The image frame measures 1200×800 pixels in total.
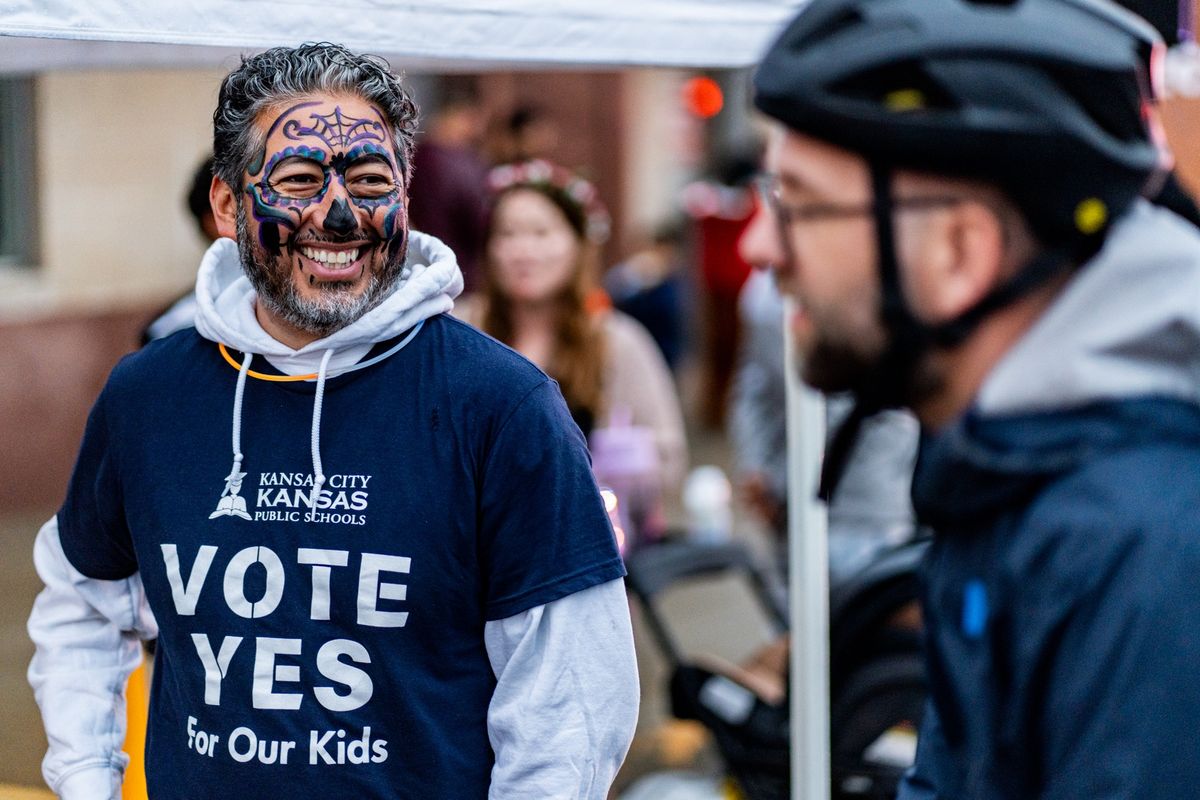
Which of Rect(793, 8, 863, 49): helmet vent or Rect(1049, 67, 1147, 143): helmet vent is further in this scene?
Rect(793, 8, 863, 49): helmet vent

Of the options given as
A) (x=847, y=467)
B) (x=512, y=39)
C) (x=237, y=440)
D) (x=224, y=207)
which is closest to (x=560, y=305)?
(x=847, y=467)

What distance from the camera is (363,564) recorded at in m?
2.08

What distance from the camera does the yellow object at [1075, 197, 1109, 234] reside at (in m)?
1.35

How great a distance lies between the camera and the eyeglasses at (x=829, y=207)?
1.37 metres

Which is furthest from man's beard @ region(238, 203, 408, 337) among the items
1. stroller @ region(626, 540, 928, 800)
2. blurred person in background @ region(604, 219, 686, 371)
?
blurred person in background @ region(604, 219, 686, 371)

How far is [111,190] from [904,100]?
7.42m

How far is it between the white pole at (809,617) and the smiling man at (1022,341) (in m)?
2.03

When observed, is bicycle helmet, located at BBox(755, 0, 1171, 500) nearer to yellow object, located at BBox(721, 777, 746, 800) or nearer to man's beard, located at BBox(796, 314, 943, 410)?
man's beard, located at BBox(796, 314, 943, 410)

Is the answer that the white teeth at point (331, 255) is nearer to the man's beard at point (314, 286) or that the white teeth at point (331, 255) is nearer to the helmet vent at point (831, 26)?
the man's beard at point (314, 286)

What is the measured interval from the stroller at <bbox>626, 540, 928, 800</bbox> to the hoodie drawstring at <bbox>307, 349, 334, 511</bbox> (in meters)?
2.40

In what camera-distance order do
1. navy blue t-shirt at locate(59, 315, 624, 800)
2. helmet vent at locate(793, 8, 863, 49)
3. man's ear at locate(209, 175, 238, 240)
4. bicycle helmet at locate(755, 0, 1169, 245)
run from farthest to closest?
man's ear at locate(209, 175, 238, 240) < navy blue t-shirt at locate(59, 315, 624, 800) < helmet vent at locate(793, 8, 863, 49) < bicycle helmet at locate(755, 0, 1169, 245)

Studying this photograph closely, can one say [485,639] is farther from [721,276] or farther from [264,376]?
[721,276]

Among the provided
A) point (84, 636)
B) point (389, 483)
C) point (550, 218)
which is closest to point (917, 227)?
point (389, 483)

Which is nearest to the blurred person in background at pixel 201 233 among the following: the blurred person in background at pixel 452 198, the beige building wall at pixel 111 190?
the blurred person in background at pixel 452 198
